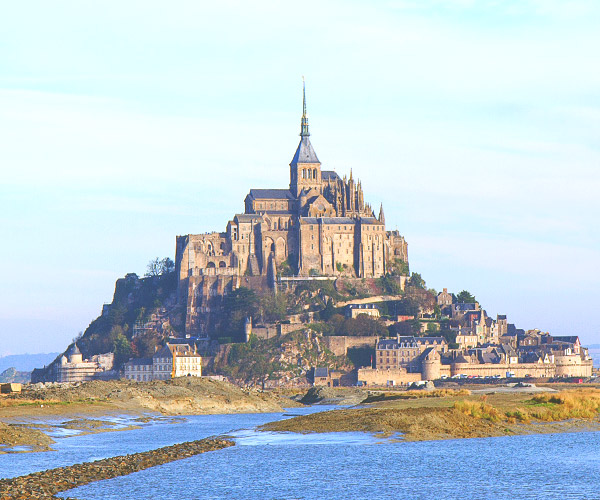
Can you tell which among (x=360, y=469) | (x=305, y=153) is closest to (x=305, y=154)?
(x=305, y=153)

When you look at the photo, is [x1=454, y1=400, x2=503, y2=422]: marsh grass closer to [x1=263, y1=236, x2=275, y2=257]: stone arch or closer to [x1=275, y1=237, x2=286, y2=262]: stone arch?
[x1=263, y1=236, x2=275, y2=257]: stone arch

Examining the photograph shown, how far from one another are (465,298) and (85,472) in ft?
492

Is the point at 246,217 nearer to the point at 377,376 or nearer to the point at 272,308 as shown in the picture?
the point at 272,308

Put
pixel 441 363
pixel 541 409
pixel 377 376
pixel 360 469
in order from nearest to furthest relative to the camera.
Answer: pixel 360 469 < pixel 541 409 < pixel 377 376 < pixel 441 363

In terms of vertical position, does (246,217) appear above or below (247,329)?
above

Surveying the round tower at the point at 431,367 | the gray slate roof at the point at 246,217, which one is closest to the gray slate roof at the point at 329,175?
the gray slate roof at the point at 246,217

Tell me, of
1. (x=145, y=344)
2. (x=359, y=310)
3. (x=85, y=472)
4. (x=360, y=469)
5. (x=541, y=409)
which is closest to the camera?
(x=85, y=472)

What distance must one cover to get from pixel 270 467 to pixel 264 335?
124 metres

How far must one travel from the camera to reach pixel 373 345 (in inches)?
6599

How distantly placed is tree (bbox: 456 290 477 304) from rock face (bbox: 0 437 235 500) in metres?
138

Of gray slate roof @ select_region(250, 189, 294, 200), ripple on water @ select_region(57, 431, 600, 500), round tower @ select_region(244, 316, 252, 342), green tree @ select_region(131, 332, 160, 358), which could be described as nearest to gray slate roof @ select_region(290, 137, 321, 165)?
gray slate roof @ select_region(250, 189, 294, 200)

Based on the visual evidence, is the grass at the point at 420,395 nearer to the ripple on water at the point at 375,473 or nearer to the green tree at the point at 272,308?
the ripple on water at the point at 375,473

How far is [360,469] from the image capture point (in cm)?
4347

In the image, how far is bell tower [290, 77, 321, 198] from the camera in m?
186
